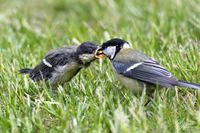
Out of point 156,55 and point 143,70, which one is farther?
point 156,55

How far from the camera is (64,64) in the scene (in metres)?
4.65

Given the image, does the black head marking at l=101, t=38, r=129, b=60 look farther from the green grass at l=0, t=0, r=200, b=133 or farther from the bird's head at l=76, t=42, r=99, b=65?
the green grass at l=0, t=0, r=200, b=133

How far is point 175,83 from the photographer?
154 inches

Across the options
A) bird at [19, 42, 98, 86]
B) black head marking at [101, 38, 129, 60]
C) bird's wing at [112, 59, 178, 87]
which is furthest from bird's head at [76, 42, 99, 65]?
bird's wing at [112, 59, 178, 87]

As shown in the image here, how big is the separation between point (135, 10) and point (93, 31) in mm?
905

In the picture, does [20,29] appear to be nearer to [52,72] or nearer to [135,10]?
[135,10]

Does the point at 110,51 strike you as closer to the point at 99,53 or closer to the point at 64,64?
the point at 99,53

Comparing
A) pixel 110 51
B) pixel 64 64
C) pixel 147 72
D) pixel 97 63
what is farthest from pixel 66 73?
pixel 147 72

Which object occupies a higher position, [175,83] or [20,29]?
[20,29]

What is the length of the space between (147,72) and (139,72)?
0.06 metres

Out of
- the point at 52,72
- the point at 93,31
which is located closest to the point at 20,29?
the point at 93,31

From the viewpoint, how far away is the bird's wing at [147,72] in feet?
13.0

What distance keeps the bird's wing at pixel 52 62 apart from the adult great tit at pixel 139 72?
15.8 inches

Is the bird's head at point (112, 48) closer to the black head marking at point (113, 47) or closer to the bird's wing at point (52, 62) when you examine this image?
the black head marking at point (113, 47)
